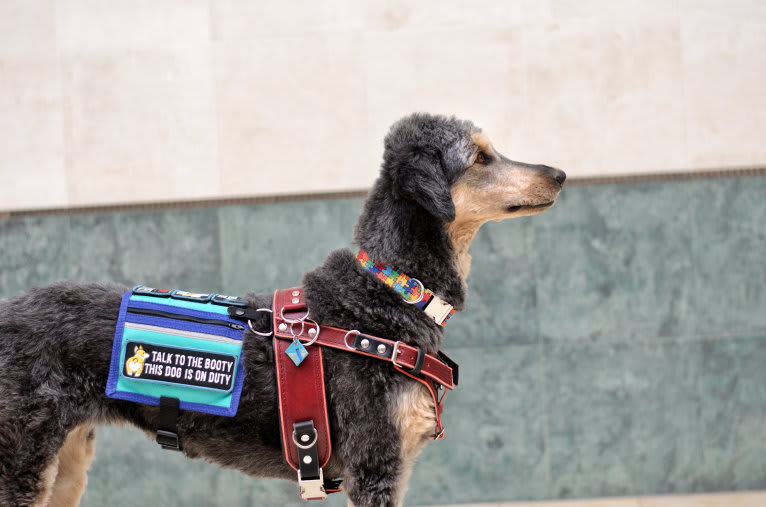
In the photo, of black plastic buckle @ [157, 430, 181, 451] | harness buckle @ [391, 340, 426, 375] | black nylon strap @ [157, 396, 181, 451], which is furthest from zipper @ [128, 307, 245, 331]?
harness buckle @ [391, 340, 426, 375]

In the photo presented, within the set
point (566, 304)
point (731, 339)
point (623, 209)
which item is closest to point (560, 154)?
point (623, 209)

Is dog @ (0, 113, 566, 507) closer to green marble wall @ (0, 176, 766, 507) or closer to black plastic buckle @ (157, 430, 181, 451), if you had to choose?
black plastic buckle @ (157, 430, 181, 451)

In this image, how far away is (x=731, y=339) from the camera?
18.3ft

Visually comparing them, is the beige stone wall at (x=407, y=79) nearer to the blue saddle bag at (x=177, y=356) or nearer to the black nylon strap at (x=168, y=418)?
the blue saddle bag at (x=177, y=356)

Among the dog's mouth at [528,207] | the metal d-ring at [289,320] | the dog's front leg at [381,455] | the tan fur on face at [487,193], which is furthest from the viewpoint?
the dog's mouth at [528,207]

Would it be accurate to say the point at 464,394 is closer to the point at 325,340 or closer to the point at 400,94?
the point at 400,94

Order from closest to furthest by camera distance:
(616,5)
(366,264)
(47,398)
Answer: (47,398)
(366,264)
(616,5)

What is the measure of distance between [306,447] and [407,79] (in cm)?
356

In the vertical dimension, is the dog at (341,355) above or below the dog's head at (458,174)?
below

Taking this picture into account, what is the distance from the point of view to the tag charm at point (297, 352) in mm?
2668

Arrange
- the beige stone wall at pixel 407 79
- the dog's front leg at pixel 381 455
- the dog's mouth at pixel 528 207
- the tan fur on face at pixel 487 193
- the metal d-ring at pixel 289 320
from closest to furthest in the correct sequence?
the dog's front leg at pixel 381 455 < the metal d-ring at pixel 289 320 < the tan fur on face at pixel 487 193 < the dog's mouth at pixel 528 207 < the beige stone wall at pixel 407 79

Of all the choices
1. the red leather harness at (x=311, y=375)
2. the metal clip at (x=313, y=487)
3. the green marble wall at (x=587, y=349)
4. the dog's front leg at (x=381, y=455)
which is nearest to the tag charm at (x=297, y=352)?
the red leather harness at (x=311, y=375)

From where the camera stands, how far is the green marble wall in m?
5.57

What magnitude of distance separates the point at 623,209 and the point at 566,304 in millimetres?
881
